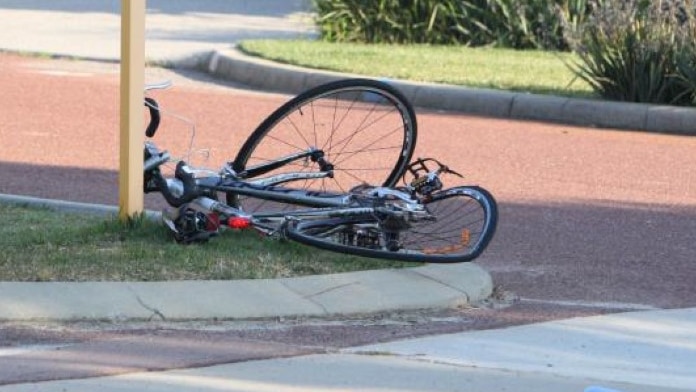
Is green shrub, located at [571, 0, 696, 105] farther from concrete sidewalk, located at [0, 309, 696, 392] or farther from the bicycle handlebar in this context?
concrete sidewalk, located at [0, 309, 696, 392]

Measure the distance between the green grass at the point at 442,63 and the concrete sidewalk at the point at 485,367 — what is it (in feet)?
28.2

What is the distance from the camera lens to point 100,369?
5.75m

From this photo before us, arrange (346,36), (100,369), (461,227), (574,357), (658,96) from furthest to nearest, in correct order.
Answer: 1. (346,36)
2. (658,96)
3. (461,227)
4. (574,357)
5. (100,369)

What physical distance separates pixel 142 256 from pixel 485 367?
192 cm

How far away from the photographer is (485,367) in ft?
19.4

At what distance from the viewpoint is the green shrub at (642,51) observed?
14234 millimetres

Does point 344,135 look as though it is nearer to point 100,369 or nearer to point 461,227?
point 461,227

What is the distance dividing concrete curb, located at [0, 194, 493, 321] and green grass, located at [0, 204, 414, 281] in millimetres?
138

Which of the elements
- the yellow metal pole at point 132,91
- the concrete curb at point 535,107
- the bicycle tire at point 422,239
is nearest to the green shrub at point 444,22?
the concrete curb at point 535,107

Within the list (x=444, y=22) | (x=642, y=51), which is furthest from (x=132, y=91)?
(x=444, y=22)

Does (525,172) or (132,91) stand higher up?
(132,91)

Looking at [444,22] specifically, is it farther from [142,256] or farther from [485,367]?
[485,367]

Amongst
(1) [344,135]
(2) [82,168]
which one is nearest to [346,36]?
(1) [344,135]

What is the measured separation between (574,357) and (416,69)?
409 inches
